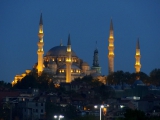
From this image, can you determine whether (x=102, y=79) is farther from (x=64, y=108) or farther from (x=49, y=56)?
(x=64, y=108)

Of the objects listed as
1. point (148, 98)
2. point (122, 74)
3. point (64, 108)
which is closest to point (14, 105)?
point (64, 108)

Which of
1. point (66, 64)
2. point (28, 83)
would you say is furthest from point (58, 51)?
point (28, 83)

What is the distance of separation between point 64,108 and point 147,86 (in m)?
33.1

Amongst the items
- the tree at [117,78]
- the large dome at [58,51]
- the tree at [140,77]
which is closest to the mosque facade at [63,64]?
the large dome at [58,51]

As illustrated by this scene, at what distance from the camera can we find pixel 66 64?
117688 mm

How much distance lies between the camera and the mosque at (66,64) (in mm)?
115963

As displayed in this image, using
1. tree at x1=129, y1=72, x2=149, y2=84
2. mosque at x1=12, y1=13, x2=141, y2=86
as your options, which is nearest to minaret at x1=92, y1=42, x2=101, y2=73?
mosque at x1=12, y1=13, x2=141, y2=86

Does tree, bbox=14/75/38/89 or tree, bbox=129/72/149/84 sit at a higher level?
tree, bbox=129/72/149/84

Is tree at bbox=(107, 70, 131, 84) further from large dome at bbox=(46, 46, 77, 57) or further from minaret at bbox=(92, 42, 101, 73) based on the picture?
minaret at bbox=(92, 42, 101, 73)

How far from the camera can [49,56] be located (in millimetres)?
125562

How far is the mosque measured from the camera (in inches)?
4565

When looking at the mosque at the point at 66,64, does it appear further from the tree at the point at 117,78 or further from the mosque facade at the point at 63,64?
the tree at the point at 117,78

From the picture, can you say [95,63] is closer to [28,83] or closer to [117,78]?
[117,78]

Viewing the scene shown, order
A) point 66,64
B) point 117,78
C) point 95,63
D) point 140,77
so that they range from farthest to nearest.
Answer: point 95,63 → point 66,64 → point 117,78 → point 140,77
